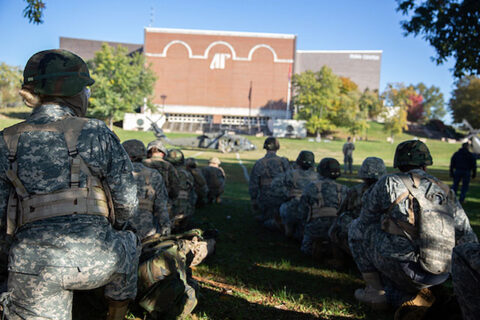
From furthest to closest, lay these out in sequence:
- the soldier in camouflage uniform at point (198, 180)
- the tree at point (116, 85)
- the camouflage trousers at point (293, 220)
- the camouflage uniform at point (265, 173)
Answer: the tree at point (116, 85), the soldier in camouflage uniform at point (198, 180), the camouflage uniform at point (265, 173), the camouflage trousers at point (293, 220)

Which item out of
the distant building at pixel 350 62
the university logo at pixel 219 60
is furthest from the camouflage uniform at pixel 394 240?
the distant building at pixel 350 62

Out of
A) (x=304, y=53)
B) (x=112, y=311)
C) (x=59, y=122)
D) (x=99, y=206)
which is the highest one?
(x=304, y=53)

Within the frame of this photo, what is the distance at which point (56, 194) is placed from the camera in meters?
2.26

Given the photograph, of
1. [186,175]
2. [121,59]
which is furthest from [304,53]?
[186,175]

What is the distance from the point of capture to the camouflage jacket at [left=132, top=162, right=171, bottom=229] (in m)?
4.57

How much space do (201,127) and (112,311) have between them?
54.8 metres

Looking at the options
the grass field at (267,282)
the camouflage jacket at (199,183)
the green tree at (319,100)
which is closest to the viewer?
the grass field at (267,282)

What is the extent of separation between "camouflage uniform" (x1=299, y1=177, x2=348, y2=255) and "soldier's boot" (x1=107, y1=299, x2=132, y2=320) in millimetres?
3645

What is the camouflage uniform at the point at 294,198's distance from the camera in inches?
271

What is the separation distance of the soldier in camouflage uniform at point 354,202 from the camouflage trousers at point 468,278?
7.67 feet

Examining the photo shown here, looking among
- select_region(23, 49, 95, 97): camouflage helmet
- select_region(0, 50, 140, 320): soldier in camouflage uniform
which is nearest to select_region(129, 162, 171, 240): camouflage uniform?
select_region(0, 50, 140, 320): soldier in camouflage uniform

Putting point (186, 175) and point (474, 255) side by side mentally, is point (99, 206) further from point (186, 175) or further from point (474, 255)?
point (186, 175)

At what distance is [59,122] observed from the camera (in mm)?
2363

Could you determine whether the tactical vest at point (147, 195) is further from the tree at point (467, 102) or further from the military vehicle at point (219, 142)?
the tree at point (467, 102)
